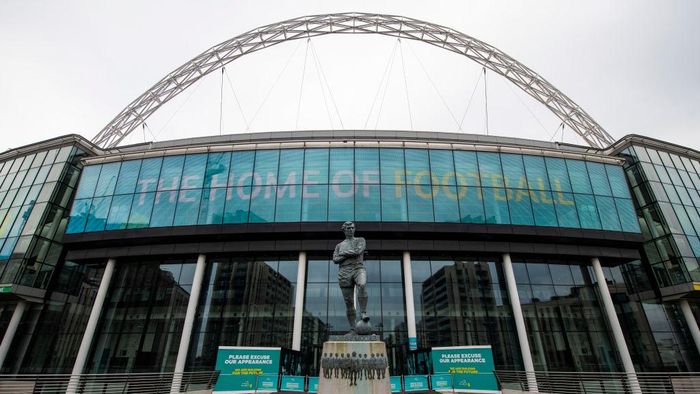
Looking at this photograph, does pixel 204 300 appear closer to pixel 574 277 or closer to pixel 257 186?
pixel 257 186

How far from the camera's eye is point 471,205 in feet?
77.1

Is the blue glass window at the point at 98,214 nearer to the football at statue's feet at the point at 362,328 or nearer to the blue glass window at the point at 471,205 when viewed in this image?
the football at statue's feet at the point at 362,328

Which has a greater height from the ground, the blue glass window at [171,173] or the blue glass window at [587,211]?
the blue glass window at [171,173]

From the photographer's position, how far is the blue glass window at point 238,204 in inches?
912

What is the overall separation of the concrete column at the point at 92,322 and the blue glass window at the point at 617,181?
1518 inches

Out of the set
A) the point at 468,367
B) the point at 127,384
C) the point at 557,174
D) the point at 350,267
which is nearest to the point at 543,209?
the point at 557,174

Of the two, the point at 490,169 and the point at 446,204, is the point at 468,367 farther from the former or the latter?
the point at 490,169

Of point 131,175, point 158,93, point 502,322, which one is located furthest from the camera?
point 158,93

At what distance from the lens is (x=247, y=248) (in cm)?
2320

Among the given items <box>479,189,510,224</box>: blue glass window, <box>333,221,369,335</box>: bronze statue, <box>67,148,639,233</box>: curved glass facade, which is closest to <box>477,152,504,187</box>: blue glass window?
<box>67,148,639,233</box>: curved glass facade

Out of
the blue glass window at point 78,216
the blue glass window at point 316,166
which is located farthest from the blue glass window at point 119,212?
the blue glass window at point 316,166

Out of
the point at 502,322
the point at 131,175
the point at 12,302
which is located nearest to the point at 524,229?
the point at 502,322

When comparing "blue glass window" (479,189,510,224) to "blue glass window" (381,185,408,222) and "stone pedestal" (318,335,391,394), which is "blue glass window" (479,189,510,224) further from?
"stone pedestal" (318,335,391,394)

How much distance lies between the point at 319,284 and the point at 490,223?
12734mm
